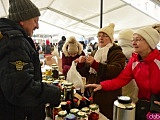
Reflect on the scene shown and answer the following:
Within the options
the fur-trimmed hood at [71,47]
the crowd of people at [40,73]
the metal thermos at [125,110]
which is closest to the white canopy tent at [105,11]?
the fur-trimmed hood at [71,47]

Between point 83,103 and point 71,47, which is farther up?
point 71,47

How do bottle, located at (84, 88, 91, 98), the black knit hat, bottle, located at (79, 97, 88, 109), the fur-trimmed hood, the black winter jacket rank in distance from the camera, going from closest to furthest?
the black winter jacket → the black knit hat → bottle, located at (79, 97, 88, 109) → bottle, located at (84, 88, 91, 98) → the fur-trimmed hood

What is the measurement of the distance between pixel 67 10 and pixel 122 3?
189 centimetres

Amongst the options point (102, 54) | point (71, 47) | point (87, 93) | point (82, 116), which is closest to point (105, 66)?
point (102, 54)

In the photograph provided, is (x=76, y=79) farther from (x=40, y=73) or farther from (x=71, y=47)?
(x=71, y=47)

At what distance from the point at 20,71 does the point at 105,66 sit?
0.88 m

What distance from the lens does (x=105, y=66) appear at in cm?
154

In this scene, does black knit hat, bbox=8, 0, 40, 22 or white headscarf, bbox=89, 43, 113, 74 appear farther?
white headscarf, bbox=89, 43, 113, 74

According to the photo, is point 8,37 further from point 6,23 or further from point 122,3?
point 122,3

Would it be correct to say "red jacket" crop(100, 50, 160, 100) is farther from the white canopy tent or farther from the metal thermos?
the white canopy tent

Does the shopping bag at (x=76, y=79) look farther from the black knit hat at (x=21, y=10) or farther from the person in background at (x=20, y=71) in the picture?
the black knit hat at (x=21, y=10)

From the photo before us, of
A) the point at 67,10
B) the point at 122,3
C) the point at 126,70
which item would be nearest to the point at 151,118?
the point at 126,70

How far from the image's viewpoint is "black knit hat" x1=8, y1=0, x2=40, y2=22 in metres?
0.92

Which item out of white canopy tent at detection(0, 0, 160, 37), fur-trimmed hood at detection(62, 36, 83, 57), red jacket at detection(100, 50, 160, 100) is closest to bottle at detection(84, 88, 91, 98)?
red jacket at detection(100, 50, 160, 100)
